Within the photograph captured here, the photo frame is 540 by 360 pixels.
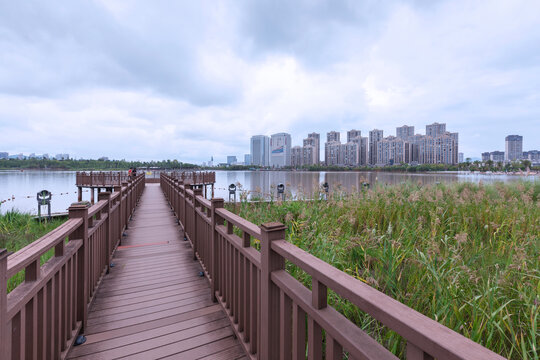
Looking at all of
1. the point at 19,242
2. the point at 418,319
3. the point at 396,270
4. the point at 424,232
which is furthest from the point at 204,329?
the point at 19,242

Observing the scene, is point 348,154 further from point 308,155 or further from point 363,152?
point 308,155

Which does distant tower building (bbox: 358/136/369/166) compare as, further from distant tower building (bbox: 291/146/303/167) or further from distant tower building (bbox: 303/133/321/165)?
distant tower building (bbox: 291/146/303/167)

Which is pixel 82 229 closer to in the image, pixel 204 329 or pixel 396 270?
pixel 204 329

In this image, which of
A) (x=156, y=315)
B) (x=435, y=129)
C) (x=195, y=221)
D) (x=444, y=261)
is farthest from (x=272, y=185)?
(x=435, y=129)

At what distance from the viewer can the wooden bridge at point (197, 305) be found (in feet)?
3.55

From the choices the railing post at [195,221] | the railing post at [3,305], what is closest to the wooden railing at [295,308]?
the railing post at [195,221]

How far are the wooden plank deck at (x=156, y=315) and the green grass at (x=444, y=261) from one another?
1201 millimetres

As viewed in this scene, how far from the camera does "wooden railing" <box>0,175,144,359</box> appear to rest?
142 cm

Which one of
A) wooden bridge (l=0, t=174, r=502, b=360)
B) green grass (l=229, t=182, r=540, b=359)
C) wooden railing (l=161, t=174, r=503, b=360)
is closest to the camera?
wooden railing (l=161, t=174, r=503, b=360)

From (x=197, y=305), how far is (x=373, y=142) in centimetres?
16981

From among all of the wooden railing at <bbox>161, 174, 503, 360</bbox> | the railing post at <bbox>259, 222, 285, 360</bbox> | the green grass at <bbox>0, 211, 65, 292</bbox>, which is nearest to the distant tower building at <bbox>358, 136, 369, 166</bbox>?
the green grass at <bbox>0, 211, 65, 292</bbox>

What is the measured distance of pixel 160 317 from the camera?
3076 mm

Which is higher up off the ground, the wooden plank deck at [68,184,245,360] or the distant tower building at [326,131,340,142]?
the distant tower building at [326,131,340,142]

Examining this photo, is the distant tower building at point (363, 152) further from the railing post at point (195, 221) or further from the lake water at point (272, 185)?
the railing post at point (195, 221)
